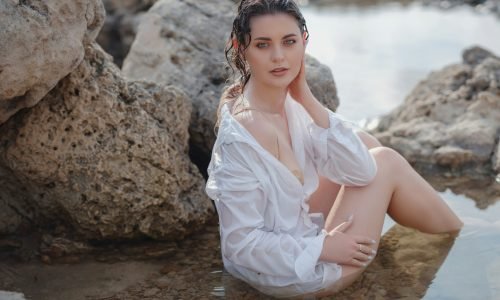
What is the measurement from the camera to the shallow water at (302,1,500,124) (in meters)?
8.16

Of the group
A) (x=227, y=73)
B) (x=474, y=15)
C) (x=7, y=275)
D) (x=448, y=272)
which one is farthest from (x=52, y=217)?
(x=474, y=15)

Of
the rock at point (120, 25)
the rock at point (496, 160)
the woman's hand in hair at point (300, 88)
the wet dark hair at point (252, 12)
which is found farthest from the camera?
the rock at point (120, 25)

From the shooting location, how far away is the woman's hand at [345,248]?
11.7 ft

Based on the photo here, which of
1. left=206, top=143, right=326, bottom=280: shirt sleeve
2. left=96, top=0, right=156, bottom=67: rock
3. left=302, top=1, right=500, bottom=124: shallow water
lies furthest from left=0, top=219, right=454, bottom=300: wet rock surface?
left=96, top=0, right=156, bottom=67: rock

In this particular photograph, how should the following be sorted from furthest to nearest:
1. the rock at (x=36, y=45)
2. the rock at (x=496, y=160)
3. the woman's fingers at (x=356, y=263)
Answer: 1. the rock at (x=496, y=160)
2. the woman's fingers at (x=356, y=263)
3. the rock at (x=36, y=45)

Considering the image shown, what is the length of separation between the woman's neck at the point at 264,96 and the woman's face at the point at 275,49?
0.30 ft

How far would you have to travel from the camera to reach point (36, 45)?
3502mm

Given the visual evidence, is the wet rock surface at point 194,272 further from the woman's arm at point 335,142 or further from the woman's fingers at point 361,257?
the woman's arm at point 335,142

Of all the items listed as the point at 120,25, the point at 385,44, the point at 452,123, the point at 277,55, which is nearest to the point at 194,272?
the point at 277,55

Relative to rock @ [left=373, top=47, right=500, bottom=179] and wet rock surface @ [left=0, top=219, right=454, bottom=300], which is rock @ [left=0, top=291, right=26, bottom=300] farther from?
rock @ [left=373, top=47, right=500, bottom=179]

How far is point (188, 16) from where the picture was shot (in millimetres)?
5523

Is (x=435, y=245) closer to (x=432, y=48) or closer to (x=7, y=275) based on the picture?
(x=7, y=275)

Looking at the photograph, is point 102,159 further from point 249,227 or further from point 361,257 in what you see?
point 361,257

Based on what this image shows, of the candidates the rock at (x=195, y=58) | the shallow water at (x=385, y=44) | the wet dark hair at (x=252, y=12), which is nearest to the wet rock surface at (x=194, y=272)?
the rock at (x=195, y=58)
